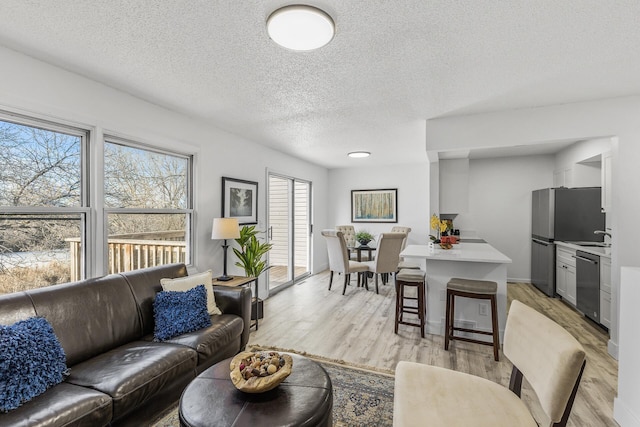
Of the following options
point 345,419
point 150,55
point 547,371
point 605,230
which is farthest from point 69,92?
point 605,230

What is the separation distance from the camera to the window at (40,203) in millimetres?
2121

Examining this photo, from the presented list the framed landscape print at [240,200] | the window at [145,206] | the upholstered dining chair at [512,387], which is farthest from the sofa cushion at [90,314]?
the upholstered dining chair at [512,387]

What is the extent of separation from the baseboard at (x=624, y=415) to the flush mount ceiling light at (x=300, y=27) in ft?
9.03

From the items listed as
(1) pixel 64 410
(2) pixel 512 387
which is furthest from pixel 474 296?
(1) pixel 64 410

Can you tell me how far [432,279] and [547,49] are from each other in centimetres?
231

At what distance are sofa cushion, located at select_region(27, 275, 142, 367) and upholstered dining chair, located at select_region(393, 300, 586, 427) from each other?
1.95 meters

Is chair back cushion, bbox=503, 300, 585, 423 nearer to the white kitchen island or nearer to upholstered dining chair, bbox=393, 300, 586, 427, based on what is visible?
upholstered dining chair, bbox=393, 300, 586, 427

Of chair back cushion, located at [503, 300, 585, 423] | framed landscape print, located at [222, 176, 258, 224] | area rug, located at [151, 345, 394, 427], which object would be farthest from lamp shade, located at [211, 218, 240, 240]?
chair back cushion, located at [503, 300, 585, 423]

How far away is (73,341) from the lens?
1.95m

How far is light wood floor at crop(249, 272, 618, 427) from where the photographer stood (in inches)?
91.0

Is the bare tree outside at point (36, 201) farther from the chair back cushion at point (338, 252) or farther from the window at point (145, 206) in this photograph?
the chair back cushion at point (338, 252)

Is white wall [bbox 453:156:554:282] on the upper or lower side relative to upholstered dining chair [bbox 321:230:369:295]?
upper

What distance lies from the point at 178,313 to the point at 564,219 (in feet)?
16.8

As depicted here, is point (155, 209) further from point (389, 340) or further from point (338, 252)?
point (338, 252)
